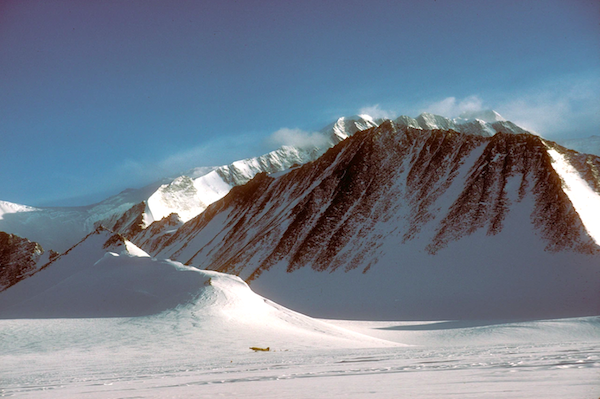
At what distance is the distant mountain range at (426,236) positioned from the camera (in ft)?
207

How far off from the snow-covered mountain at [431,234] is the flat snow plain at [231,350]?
17354 mm

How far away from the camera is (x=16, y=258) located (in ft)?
225

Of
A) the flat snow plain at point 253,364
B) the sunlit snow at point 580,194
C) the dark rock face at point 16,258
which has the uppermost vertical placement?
the sunlit snow at point 580,194

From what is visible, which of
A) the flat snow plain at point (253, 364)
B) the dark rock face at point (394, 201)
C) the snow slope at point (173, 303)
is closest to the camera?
the flat snow plain at point (253, 364)

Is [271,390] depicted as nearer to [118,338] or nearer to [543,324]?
[118,338]

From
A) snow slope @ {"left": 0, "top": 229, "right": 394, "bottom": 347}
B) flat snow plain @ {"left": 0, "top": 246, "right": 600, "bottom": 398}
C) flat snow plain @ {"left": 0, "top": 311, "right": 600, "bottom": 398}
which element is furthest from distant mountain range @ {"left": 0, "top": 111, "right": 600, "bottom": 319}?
flat snow plain @ {"left": 0, "top": 311, "right": 600, "bottom": 398}

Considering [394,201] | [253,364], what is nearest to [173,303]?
[253,364]

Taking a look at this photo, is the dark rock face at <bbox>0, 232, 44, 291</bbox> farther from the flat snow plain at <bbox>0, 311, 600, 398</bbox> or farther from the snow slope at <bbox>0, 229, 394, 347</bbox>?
the flat snow plain at <bbox>0, 311, 600, 398</bbox>

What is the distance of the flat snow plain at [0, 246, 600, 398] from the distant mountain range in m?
17.0

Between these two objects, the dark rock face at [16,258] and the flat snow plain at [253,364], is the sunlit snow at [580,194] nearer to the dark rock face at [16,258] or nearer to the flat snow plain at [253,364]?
the flat snow plain at [253,364]

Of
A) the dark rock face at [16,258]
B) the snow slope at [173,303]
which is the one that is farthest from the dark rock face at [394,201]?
the snow slope at [173,303]

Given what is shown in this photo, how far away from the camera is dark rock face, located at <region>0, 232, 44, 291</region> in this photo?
6537 cm

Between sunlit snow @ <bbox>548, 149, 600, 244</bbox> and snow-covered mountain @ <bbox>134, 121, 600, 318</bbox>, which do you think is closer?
snow-covered mountain @ <bbox>134, 121, 600, 318</bbox>

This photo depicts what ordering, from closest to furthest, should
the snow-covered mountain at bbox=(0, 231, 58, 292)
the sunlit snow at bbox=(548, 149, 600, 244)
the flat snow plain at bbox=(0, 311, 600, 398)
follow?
the flat snow plain at bbox=(0, 311, 600, 398) → the snow-covered mountain at bbox=(0, 231, 58, 292) → the sunlit snow at bbox=(548, 149, 600, 244)
